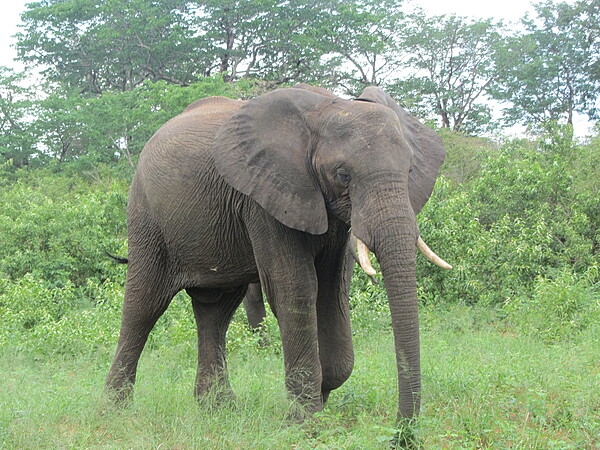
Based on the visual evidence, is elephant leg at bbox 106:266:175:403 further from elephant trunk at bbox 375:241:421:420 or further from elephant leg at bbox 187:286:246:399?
elephant trunk at bbox 375:241:421:420

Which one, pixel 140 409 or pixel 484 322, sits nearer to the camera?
pixel 140 409

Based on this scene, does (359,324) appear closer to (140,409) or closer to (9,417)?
(140,409)

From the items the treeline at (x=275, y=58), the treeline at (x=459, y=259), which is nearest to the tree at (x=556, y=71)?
the treeline at (x=275, y=58)

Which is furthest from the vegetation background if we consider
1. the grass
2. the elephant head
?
the elephant head

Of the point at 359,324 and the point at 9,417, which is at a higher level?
the point at 9,417

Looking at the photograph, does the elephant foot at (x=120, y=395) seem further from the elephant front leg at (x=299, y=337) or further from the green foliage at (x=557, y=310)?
the green foliage at (x=557, y=310)

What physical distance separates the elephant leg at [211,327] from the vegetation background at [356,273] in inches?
7.7

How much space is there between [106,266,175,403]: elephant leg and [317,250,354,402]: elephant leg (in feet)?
3.71

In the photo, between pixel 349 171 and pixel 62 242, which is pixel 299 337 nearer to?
pixel 349 171

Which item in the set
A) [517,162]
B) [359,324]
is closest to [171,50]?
[517,162]

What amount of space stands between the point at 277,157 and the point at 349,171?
0.49 meters

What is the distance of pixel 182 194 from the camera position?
4938mm

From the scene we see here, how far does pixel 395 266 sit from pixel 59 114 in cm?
2061

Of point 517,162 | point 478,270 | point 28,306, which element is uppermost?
point 517,162
